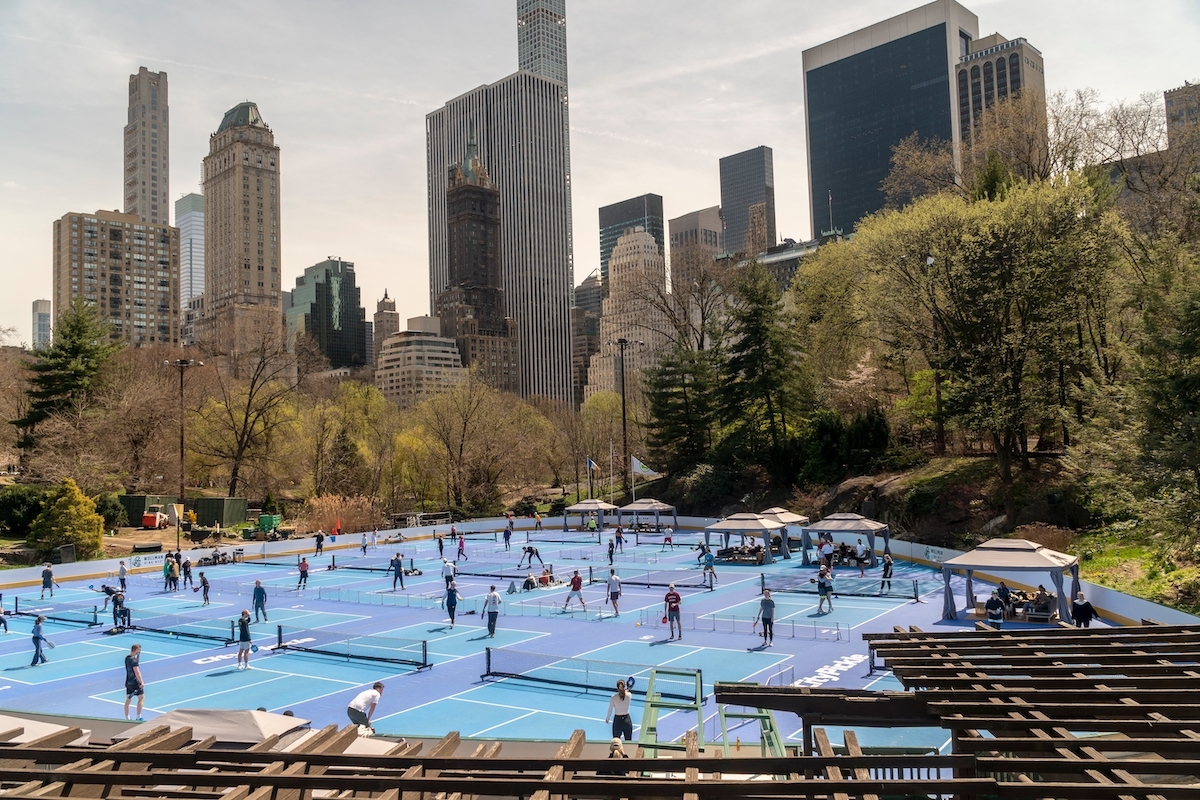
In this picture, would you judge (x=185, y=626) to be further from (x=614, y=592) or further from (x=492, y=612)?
(x=614, y=592)

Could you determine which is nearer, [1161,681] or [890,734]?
[1161,681]

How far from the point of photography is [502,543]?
52.4m

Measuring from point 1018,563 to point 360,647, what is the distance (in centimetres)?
1809

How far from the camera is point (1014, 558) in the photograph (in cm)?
2359

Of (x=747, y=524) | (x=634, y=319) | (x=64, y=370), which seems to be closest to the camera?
(x=747, y=524)

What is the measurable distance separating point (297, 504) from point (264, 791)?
66.6 metres

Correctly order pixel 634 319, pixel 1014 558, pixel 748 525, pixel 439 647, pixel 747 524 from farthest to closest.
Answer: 1. pixel 634 319
2. pixel 747 524
3. pixel 748 525
4. pixel 1014 558
5. pixel 439 647

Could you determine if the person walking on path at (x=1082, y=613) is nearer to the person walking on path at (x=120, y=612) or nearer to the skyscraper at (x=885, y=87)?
the person walking on path at (x=120, y=612)

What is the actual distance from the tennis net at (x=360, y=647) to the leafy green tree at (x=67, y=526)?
23488 millimetres

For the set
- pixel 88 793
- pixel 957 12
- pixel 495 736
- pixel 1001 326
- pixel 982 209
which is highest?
pixel 957 12

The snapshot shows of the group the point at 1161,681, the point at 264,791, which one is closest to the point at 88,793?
the point at 264,791

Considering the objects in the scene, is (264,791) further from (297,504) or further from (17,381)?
(17,381)

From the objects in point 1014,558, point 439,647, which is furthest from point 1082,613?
point 439,647

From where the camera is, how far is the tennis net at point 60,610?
1100 inches
